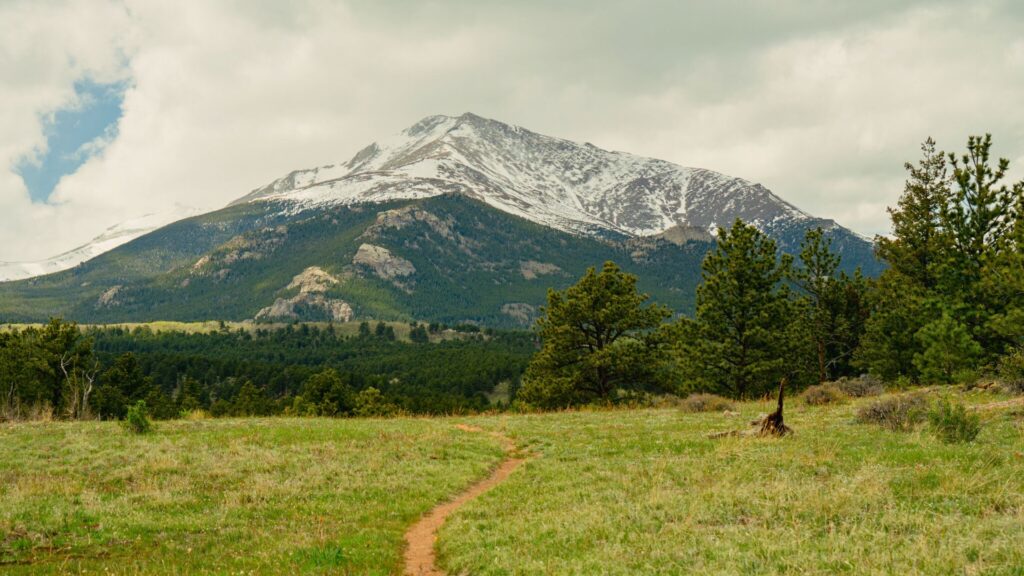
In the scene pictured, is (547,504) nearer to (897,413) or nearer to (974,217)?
(897,413)

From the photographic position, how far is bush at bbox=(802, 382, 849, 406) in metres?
37.7

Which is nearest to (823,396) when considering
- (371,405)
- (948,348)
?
(948,348)

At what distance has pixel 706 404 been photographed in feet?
128

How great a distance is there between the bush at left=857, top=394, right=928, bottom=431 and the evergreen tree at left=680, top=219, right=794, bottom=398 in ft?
74.4

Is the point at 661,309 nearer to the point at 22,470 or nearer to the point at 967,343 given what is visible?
the point at 967,343

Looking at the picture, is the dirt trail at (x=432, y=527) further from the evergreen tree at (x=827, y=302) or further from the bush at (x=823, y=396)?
the evergreen tree at (x=827, y=302)

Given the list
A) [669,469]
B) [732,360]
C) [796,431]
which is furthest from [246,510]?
[732,360]

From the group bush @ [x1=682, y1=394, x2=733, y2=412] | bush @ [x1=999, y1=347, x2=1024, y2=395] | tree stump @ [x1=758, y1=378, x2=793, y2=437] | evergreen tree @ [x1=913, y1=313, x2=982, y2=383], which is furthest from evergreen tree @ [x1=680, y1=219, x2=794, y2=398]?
tree stump @ [x1=758, y1=378, x2=793, y2=437]

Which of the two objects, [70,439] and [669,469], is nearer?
[669,469]

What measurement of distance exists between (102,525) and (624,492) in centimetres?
1383

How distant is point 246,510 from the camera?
58.4ft

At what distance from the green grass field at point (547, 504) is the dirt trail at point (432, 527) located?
0.39 meters

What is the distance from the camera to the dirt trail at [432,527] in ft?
46.2

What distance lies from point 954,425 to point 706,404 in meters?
19.2
